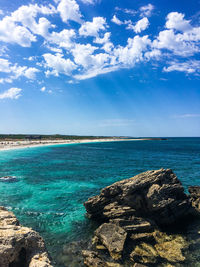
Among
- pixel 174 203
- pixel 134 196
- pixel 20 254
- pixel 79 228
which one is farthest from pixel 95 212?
pixel 20 254

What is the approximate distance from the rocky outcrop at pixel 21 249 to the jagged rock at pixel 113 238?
6.88 meters

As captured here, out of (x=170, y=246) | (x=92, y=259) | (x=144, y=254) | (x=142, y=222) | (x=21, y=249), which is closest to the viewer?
(x=21, y=249)

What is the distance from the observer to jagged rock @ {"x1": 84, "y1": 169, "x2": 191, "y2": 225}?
17.4m

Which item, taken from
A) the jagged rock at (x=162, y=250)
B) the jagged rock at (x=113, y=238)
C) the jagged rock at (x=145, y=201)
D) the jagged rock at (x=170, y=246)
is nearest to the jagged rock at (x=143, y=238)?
the jagged rock at (x=162, y=250)

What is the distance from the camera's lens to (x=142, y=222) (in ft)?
53.1

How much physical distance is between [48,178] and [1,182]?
8.89 metres

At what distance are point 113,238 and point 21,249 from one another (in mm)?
8443

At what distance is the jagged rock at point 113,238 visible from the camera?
13.0 meters

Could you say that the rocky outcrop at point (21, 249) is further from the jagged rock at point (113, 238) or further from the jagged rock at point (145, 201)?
the jagged rock at point (145, 201)

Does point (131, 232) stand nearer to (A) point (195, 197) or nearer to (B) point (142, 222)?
(B) point (142, 222)

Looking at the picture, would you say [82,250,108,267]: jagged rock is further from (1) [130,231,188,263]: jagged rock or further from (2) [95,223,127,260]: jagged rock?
(1) [130,231,188,263]: jagged rock

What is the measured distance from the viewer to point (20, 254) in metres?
7.95

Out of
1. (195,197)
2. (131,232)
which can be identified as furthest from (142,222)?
(195,197)

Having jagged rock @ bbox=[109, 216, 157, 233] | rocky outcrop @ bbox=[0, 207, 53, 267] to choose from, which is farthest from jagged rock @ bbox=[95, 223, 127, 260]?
rocky outcrop @ bbox=[0, 207, 53, 267]
